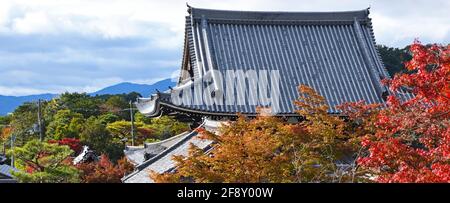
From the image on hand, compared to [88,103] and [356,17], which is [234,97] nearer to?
[356,17]

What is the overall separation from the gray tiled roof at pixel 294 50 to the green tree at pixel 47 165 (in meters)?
7.11

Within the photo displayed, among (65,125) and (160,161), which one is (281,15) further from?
(65,125)

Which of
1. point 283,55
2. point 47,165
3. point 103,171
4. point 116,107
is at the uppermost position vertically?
point 116,107

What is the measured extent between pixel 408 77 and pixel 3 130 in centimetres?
4800

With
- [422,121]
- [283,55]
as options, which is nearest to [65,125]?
[283,55]

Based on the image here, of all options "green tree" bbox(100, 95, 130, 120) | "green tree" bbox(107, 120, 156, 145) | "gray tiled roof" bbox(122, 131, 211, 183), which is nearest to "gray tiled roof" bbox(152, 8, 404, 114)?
"gray tiled roof" bbox(122, 131, 211, 183)

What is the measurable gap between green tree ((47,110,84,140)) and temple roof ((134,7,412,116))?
30.4 meters

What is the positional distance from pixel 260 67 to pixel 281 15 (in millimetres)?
2554

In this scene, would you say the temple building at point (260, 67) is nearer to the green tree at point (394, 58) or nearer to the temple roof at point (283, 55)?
the temple roof at point (283, 55)

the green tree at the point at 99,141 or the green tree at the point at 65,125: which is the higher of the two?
the green tree at the point at 65,125

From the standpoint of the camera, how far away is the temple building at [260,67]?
16594 mm

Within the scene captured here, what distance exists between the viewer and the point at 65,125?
5116cm

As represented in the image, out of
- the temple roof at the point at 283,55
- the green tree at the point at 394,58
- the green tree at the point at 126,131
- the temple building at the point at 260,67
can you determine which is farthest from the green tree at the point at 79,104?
the temple roof at the point at 283,55
